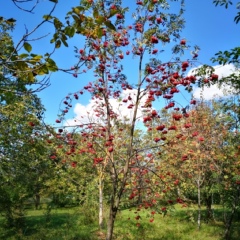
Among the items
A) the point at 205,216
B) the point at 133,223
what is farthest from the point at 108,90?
the point at 205,216

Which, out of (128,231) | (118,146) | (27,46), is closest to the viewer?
(27,46)

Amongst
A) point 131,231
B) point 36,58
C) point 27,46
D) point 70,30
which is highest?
point 70,30

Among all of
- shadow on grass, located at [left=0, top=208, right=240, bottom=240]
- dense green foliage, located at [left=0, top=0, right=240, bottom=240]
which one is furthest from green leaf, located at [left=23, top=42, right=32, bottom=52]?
shadow on grass, located at [left=0, top=208, right=240, bottom=240]

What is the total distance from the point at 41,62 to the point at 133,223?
857 inches

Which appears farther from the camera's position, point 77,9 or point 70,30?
point 70,30

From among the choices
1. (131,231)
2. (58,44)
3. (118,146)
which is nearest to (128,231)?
(131,231)

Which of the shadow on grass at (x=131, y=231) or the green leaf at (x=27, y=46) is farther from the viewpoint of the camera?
the shadow on grass at (x=131, y=231)

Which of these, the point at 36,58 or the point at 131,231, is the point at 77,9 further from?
the point at 131,231

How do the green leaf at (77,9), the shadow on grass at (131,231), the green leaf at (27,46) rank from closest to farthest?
the green leaf at (77,9)
the green leaf at (27,46)
the shadow on grass at (131,231)

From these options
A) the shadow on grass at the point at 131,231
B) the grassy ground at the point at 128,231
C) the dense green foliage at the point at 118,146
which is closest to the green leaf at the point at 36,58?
the dense green foliage at the point at 118,146

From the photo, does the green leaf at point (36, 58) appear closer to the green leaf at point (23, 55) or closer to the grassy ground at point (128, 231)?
the green leaf at point (23, 55)

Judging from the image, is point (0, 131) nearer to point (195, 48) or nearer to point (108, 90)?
point (108, 90)

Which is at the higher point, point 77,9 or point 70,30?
point 77,9

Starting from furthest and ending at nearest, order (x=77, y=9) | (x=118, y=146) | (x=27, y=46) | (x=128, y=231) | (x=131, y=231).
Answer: (x=131, y=231), (x=128, y=231), (x=118, y=146), (x=27, y=46), (x=77, y=9)
